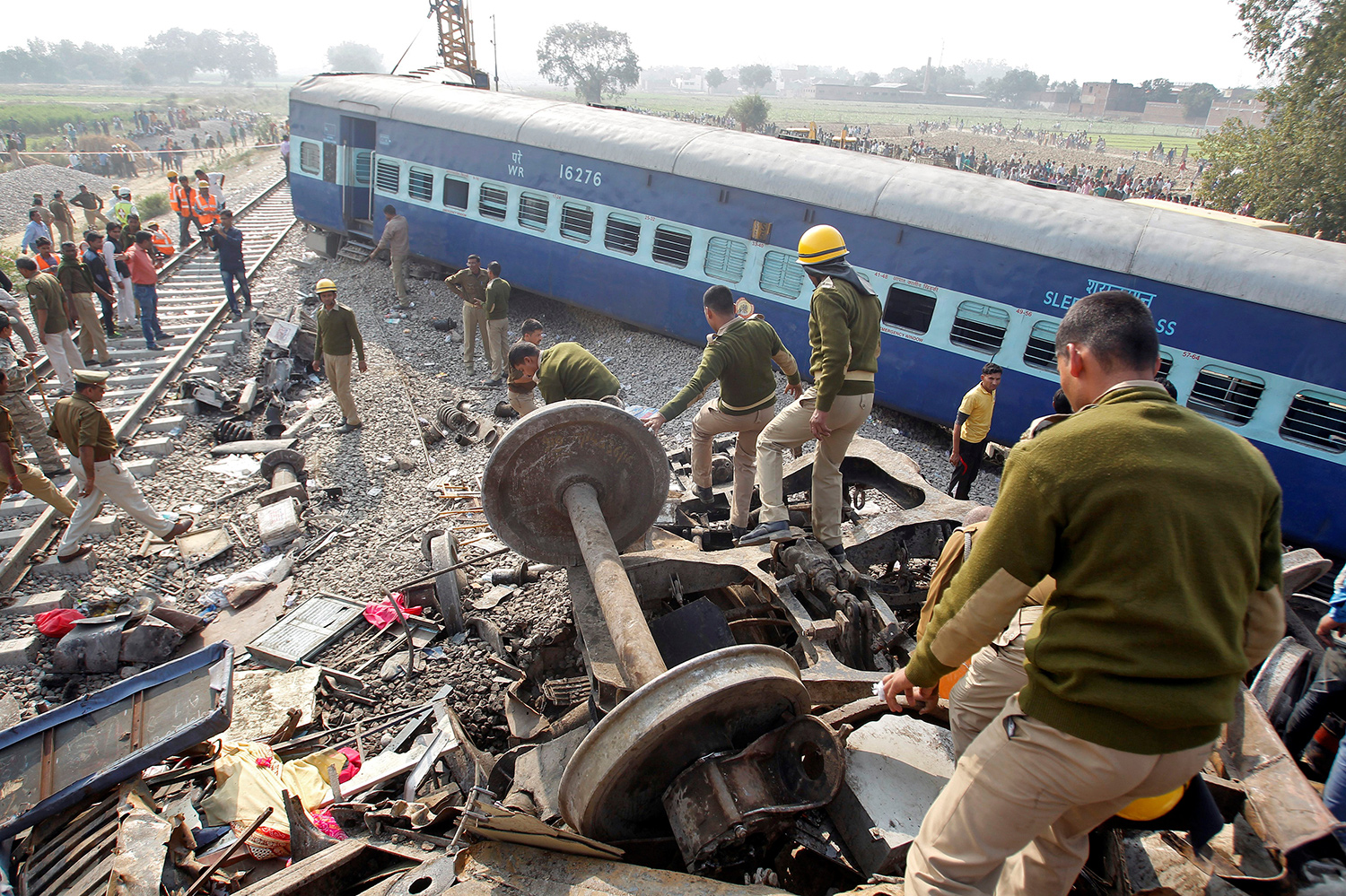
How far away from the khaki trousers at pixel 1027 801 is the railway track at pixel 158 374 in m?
7.44

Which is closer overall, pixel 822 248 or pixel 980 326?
pixel 822 248

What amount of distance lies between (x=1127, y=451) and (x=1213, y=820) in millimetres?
1638

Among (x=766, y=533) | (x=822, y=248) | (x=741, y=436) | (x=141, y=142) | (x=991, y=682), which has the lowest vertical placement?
(x=141, y=142)

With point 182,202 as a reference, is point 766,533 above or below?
below

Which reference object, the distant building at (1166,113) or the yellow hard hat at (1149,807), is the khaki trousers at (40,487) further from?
the distant building at (1166,113)

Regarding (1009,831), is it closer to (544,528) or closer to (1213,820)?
(1213,820)

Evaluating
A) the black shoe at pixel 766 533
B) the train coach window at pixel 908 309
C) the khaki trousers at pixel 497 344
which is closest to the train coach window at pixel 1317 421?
the train coach window at pixel 908 309

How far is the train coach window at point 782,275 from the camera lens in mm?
9688

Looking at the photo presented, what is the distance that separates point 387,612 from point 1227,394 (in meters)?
8.51

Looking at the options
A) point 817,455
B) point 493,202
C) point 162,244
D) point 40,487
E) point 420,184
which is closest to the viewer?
point 817,455

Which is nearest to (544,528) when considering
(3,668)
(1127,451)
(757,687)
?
(757,687)

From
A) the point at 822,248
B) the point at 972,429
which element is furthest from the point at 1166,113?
the point at 822,248

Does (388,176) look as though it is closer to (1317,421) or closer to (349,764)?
(349,764)

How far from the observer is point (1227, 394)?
291 inches
